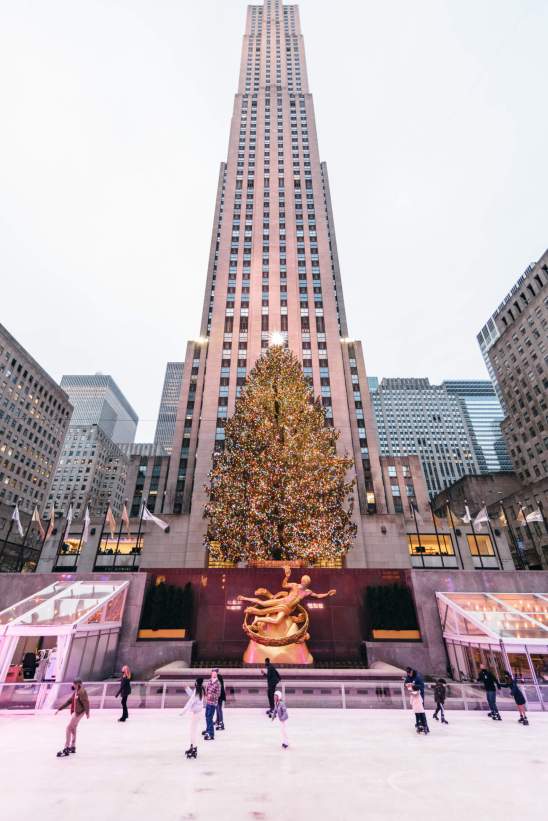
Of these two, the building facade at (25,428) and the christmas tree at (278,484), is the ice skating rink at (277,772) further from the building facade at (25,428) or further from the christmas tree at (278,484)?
the building facade at (25,428)

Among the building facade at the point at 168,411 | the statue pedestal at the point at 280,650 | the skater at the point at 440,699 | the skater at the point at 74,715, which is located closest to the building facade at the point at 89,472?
the building facade at the point at 168,411

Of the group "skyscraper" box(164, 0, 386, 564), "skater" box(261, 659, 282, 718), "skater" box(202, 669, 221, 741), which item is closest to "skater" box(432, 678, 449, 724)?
"skater" box(261, 659, 282, 718)

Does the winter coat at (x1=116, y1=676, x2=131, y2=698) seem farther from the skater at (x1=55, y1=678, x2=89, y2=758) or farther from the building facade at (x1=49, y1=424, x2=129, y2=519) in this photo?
the building facade at (x1=49, y1=424, x2=129, y2=519)

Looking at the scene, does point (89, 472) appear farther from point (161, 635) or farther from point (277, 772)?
point (277, 772)

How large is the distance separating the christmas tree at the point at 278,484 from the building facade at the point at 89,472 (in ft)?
398

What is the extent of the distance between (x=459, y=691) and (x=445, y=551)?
3612 cm

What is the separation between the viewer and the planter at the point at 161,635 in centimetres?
2130

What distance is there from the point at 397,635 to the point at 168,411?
571 feet

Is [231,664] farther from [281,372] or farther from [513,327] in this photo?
[513,327]

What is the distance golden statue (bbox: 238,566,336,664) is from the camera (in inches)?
812

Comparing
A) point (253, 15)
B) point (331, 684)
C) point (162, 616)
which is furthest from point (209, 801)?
point (253, 15)

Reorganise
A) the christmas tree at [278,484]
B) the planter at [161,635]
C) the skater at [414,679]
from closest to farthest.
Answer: the skater at [414,679] → the planter at [161,635] → the christmas tree at [278,484]

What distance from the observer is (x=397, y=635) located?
21.2 metres

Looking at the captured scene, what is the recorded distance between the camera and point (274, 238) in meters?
62.3
